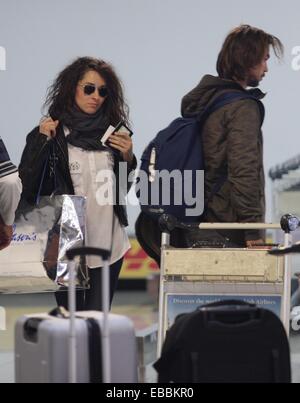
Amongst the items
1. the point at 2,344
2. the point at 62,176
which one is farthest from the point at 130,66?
the point at 2,344

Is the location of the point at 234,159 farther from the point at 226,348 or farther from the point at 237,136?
the point at 226,348

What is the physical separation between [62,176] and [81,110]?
363 millimetres

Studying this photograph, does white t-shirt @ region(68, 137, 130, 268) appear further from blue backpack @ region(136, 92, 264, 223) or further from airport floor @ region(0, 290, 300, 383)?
airport floor @ region(0, 290, 300, 383)

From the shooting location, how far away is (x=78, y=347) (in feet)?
11.8

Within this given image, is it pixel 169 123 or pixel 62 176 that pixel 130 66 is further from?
pixel 62 176

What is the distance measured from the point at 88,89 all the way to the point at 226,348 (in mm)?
1906

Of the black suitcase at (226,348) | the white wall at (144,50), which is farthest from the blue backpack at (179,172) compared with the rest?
the black suitcase at (226,348)

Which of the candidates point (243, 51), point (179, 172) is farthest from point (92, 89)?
point (243, 51)

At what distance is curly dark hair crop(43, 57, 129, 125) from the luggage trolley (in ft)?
2.97

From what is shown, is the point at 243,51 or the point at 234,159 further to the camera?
the point at 243,51

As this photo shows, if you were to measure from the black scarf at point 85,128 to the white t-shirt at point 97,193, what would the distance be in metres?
0.03

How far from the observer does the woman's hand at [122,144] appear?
5082mm

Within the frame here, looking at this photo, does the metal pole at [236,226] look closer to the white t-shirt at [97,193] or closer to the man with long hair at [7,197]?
the white t-shirt at [97,193]

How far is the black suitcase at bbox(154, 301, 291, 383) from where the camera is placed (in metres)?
3.62
